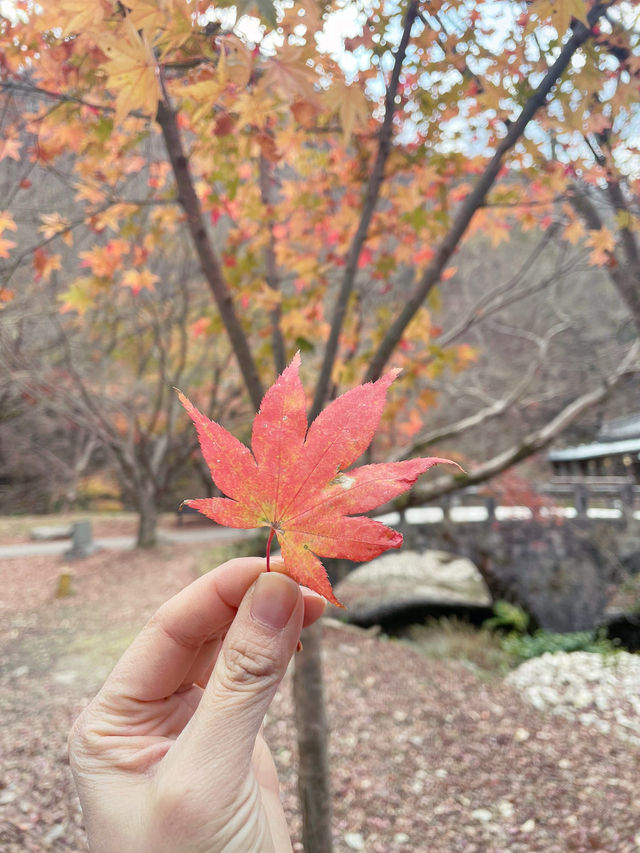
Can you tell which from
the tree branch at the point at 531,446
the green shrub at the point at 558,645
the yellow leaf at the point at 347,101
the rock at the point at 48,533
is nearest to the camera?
the yellow leaf at the point at 347,101

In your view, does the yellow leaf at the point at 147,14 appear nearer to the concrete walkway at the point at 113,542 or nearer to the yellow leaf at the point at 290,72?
the yellow leaf at the point at 290,72

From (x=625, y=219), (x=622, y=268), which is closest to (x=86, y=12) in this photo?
(x=625, y=219)

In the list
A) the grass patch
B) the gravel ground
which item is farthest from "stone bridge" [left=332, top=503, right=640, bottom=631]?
the gravel ground

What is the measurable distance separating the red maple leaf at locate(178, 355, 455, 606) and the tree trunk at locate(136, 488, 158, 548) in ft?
33.0

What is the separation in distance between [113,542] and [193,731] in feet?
39.4

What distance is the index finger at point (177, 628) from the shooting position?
0.96 m

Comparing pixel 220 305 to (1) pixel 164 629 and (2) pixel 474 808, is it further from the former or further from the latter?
(2) pixel 474 808

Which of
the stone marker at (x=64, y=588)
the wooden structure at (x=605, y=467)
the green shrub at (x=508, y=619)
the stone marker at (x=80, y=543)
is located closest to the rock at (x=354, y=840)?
the stone marker at (x=64, y=588)

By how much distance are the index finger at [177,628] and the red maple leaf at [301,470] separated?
0.25 meters

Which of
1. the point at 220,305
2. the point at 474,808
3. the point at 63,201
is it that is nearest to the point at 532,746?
the point at 474,808

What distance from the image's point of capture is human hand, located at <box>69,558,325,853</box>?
83 cm

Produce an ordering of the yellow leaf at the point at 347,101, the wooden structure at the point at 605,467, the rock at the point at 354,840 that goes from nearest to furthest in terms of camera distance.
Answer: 1. the yellow leaf at the point at 347,101
2. the rock at the point at 354,840
3. the wooden structure at the point at 605,467

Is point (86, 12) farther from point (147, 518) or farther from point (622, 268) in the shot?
point (147, 518)

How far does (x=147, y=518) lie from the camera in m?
10.4
